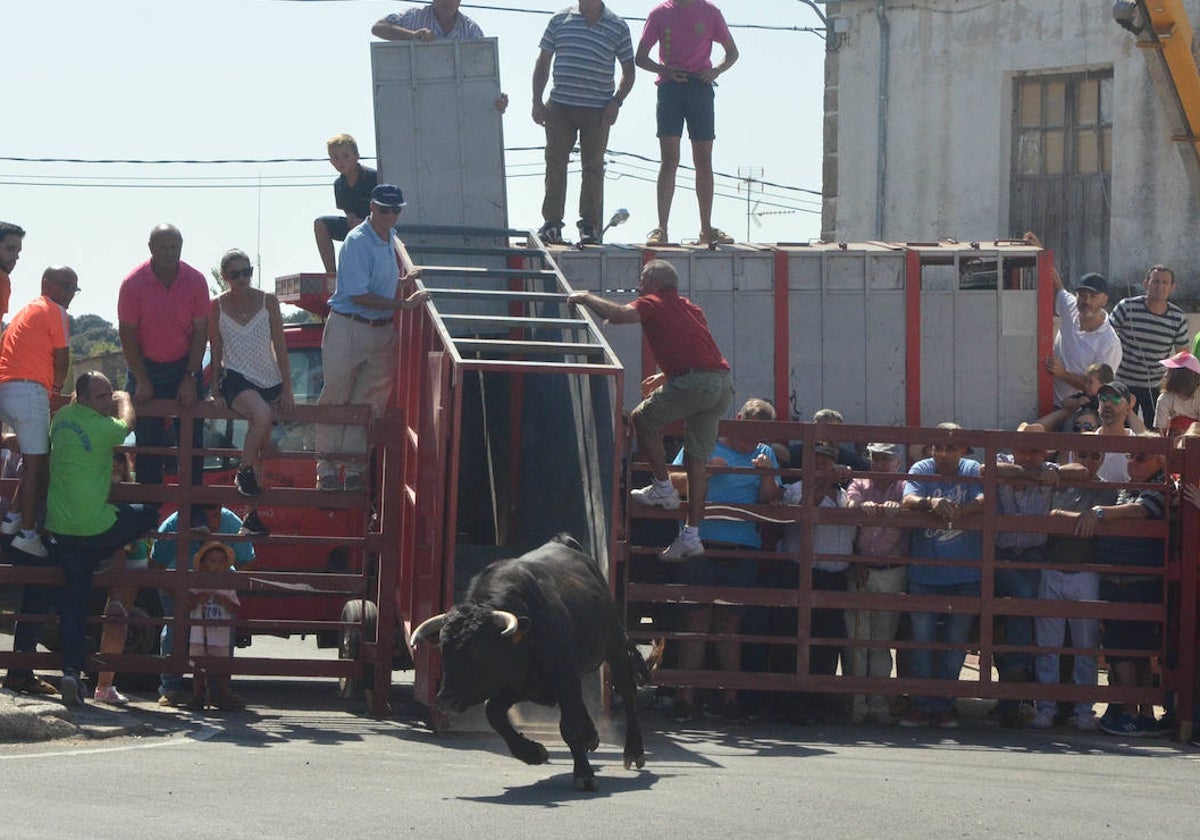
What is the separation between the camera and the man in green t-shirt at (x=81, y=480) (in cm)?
1138

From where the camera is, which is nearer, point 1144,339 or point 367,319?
point 367,319

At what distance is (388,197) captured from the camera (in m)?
12.2

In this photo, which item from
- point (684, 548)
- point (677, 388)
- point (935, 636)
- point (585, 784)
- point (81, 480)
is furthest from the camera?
point (935, 636)

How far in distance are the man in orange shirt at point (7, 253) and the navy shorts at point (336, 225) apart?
2649 millimetres

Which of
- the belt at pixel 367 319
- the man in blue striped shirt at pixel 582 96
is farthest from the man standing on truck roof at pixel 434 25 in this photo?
the belt at pixel 367 319

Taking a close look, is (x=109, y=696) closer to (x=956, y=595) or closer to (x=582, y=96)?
(x=956, y=595)

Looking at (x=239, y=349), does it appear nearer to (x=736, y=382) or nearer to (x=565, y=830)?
(x=736, y=382)

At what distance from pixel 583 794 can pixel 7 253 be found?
5444 mm

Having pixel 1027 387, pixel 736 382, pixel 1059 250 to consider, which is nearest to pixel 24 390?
pixel 736 382

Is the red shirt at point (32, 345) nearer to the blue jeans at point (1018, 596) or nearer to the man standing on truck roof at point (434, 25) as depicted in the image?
the man standing on truck roof at point (434, 25)

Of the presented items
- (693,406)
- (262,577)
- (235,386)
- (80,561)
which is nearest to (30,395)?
(80,561)

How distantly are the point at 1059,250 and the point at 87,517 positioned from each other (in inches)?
660

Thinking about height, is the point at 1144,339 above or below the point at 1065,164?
below

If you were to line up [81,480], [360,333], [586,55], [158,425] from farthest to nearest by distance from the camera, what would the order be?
[586,55] → [360,333] → [158,425] → [81,480]
